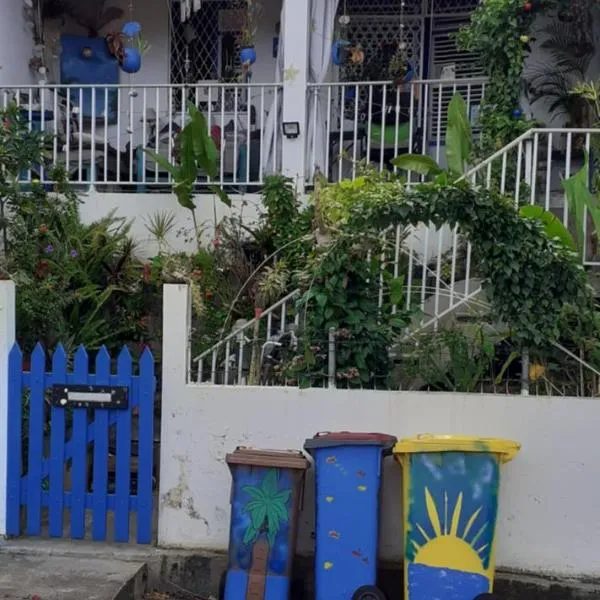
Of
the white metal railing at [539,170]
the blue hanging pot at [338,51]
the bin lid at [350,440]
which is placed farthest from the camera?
the blue hanging pot at [338,51]

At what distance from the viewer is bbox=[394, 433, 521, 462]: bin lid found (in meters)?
3.93

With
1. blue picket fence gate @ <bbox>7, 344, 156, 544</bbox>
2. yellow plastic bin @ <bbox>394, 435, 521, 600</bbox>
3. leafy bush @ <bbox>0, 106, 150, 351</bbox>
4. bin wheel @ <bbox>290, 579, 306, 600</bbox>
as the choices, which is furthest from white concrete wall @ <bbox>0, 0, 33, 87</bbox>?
yellow plastic bin @ <bbox>394, 435, 521, 600</bbox>

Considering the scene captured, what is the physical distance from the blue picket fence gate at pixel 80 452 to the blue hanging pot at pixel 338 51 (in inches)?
178

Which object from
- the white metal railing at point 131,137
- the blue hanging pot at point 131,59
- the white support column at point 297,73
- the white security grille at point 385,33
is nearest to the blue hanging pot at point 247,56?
the white metal railing at point 131,137

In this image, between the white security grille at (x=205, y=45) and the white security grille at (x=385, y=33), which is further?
the white security grille at (x=205, y=45)

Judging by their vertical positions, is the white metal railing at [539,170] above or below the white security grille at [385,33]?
below

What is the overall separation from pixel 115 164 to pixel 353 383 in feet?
14.0

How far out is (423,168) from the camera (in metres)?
5.59

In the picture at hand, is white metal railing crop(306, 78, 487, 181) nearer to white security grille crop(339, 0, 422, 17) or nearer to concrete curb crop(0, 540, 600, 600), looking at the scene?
white security grille crop(339, 0, 422, 17)

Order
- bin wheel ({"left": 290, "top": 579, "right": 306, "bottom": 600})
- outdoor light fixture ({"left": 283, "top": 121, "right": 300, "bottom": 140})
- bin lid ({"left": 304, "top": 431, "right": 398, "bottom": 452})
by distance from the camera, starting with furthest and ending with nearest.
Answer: outdoor light fixture ({"left": 283, "top": 121, "right": 300, "bottom": 140}) < bin wheel ({"left": 290, "top": 579, "right": 306, "bottom": 600}) < bin lid ({"left": 304, "top": 431, "right": 398, "bottom": 452})

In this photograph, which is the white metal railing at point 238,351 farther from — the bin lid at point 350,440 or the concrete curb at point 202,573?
the concrete curb at point 202,573

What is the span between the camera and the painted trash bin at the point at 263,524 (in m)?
4.04

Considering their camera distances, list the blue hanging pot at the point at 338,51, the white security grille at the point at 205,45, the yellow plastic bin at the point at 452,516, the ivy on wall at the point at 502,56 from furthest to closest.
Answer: the white security grille at the point at 205,45 < the blue hanging pot at the point at 338,51 < the ivy on wall at the point at 502,56 < the yellow plastic bin at the point at 452,516

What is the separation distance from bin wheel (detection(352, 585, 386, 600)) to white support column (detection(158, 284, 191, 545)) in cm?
134
